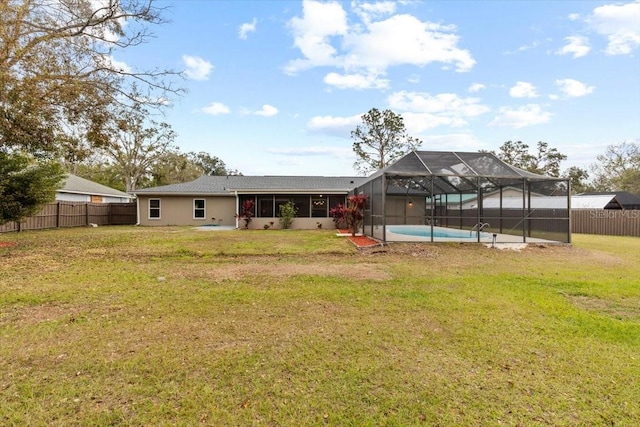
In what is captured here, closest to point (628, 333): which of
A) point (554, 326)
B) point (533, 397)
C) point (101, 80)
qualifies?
point (554, 326)

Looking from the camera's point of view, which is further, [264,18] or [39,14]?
[264,18]

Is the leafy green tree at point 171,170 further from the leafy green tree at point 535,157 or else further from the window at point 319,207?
the leafy green tree at point 535,157

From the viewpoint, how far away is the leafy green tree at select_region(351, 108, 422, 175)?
88.6 feet

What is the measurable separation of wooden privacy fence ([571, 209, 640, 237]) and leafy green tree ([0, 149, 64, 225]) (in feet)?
77.0

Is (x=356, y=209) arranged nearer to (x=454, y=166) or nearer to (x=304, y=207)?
(x=454, y=166)

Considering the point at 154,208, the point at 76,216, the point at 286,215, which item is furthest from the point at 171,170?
the point at 286,215

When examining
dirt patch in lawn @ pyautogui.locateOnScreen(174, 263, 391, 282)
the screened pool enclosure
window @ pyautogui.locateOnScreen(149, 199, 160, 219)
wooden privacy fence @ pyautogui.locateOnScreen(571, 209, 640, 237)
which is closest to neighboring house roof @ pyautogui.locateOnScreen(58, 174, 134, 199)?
window @ pyautogui.locateOnScreen(149, 199, 160, 219)

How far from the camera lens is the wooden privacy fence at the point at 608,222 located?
14953 mm

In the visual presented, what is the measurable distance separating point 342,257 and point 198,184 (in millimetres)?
14547

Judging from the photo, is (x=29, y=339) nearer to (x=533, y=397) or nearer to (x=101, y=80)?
(x=533, y=397)

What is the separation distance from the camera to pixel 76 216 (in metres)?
17.4

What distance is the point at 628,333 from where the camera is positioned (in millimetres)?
3402

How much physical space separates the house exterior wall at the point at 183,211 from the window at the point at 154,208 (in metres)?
0.15

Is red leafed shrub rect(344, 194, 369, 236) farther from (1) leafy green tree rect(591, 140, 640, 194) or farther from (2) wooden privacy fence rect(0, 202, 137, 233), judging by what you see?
(1) leafy green tree rect(591, 140, 640, 194)
